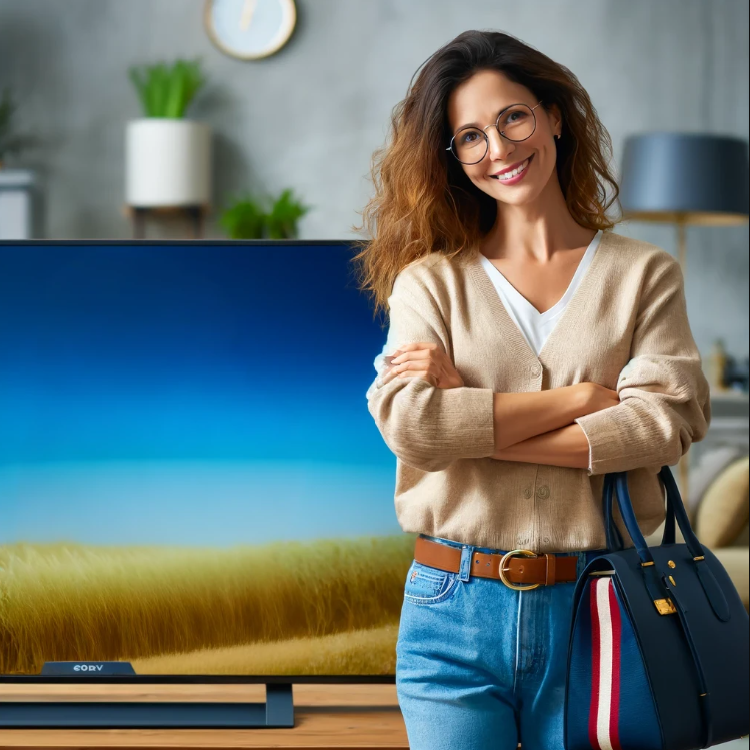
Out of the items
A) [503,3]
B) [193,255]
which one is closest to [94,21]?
[503,3]

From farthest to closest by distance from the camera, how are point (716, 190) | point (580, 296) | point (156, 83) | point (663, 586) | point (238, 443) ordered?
point (156, 83)
point (716, 190)
point (238, 443)
point (580, 296)
point (663, 586)

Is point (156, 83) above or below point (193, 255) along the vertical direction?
above

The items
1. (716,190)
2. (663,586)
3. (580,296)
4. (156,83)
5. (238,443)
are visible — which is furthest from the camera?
(156,83)

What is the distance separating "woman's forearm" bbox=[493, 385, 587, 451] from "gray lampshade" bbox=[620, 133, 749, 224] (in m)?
2.39

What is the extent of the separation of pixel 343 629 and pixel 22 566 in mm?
612

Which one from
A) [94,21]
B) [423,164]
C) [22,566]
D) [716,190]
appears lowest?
[22,566]

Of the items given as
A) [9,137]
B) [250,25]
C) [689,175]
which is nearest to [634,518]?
[689,175]

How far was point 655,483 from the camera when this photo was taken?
1.20 meters

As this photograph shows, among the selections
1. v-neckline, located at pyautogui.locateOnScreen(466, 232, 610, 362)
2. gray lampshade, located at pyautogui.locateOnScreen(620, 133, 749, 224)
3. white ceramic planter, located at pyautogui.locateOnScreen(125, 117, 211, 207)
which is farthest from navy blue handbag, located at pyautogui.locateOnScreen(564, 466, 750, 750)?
white ceramic planter, located at pyautogui.locateOnScreen(125, 117, 211, 207)

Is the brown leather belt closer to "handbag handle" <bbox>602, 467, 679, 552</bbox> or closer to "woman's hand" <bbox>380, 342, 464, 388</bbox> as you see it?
"handbag handle" <bbox>602, 467, 679, 552</bbox>

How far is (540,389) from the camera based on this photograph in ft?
3.84

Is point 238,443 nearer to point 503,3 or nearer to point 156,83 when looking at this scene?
point 156,83

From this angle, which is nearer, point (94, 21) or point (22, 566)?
point (22, 566)

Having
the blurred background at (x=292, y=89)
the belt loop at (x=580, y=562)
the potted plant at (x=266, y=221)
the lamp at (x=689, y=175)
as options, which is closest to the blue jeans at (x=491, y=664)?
the belt loop at (x=580, y=562)
